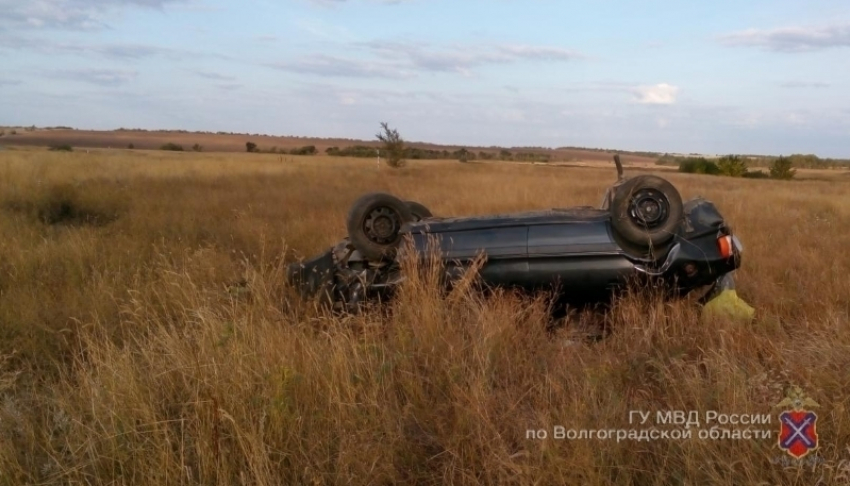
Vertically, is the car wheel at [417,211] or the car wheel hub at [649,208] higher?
the car wheel hub at [649,208]

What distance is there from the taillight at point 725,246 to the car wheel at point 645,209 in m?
0.30

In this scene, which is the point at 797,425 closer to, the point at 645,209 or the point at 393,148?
the point at 645,209

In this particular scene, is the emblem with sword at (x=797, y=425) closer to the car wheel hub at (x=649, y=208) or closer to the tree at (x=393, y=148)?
the car wheel hub at (x=649, y=208)

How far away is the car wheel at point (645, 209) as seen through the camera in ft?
13.5

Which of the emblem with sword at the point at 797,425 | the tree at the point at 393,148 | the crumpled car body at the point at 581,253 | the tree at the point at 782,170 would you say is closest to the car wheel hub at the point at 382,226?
the crumpled car body at the point at 581,253

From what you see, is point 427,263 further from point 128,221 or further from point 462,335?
point 128,221

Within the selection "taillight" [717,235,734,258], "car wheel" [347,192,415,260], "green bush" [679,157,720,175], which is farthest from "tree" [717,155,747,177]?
"car wheel" [347,192,415,260]

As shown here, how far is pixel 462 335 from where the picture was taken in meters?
3.45

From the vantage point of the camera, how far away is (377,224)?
4.82 metres

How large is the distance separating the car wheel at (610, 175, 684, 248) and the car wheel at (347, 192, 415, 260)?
170 centimetres

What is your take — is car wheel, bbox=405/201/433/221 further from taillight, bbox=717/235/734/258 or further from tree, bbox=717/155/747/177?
tree, bbox=717/155/747/177

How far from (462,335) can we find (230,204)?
10462mm

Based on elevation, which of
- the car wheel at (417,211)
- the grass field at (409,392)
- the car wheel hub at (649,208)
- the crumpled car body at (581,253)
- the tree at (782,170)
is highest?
the tree at (782,170)

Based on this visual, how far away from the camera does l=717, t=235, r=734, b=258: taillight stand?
3980mm
